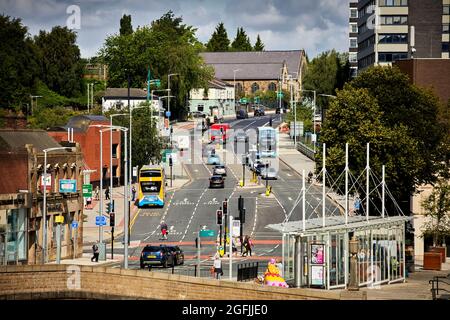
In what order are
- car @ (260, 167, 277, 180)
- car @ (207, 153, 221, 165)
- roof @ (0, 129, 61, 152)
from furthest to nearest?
car @ (207, 153, 221, 165) → car @ (260, 167, 277, 180) → roof @ (0, 129, 61, 152)

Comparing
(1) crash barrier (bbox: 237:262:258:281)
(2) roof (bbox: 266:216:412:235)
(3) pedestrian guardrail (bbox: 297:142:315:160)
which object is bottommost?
(1) crash barrier (bbox: 237:262:258:281)

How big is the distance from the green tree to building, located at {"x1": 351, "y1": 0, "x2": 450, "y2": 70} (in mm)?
50605

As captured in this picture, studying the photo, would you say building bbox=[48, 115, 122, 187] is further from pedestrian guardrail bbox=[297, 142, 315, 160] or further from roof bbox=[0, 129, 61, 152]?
roof bbox=[0, 129, 61, 152]

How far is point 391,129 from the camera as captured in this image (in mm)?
86750

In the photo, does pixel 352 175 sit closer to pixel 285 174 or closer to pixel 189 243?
pixel 189 243

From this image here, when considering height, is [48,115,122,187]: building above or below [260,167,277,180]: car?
above

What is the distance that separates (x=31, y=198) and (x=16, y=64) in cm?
11031

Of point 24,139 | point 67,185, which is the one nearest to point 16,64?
point 24,139

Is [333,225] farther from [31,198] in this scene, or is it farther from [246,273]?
[31,198]

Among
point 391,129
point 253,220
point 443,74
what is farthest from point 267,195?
point 391,129

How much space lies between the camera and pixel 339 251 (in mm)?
56781

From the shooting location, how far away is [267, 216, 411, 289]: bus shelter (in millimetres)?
54812

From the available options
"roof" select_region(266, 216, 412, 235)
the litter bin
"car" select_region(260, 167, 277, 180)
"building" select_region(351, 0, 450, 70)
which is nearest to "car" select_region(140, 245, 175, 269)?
the litter bin
